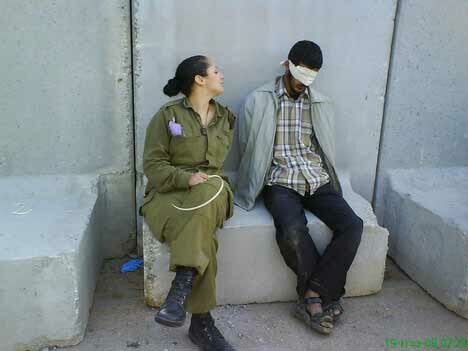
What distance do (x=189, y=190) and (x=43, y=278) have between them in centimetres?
89

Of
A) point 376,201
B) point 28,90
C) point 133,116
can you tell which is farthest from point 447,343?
point 28,90

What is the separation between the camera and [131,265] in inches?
151

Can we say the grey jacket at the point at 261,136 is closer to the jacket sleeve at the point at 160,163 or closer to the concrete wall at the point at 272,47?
the concrete wall at the point at 272,47

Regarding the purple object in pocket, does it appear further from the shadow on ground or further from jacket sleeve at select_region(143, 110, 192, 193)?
the shadow on ground

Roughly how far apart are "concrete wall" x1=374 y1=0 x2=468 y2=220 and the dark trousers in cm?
96

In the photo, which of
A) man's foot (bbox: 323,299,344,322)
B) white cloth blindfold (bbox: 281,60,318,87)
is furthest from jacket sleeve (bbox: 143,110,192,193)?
man's foot (bbox: 323,299,344,322)

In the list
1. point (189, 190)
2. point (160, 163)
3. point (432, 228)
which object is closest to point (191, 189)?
point (189, 190)

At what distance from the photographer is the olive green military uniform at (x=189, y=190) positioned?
9.30 ft

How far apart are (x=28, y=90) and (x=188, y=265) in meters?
1.69

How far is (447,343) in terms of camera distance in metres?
3.15

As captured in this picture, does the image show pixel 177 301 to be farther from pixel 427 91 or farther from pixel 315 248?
pixel 427 91

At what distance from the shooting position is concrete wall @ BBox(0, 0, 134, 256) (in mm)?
3451

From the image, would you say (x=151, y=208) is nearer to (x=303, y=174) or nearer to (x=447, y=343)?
(x=303, y=174)

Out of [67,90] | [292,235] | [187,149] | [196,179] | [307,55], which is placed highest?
[307,55]
